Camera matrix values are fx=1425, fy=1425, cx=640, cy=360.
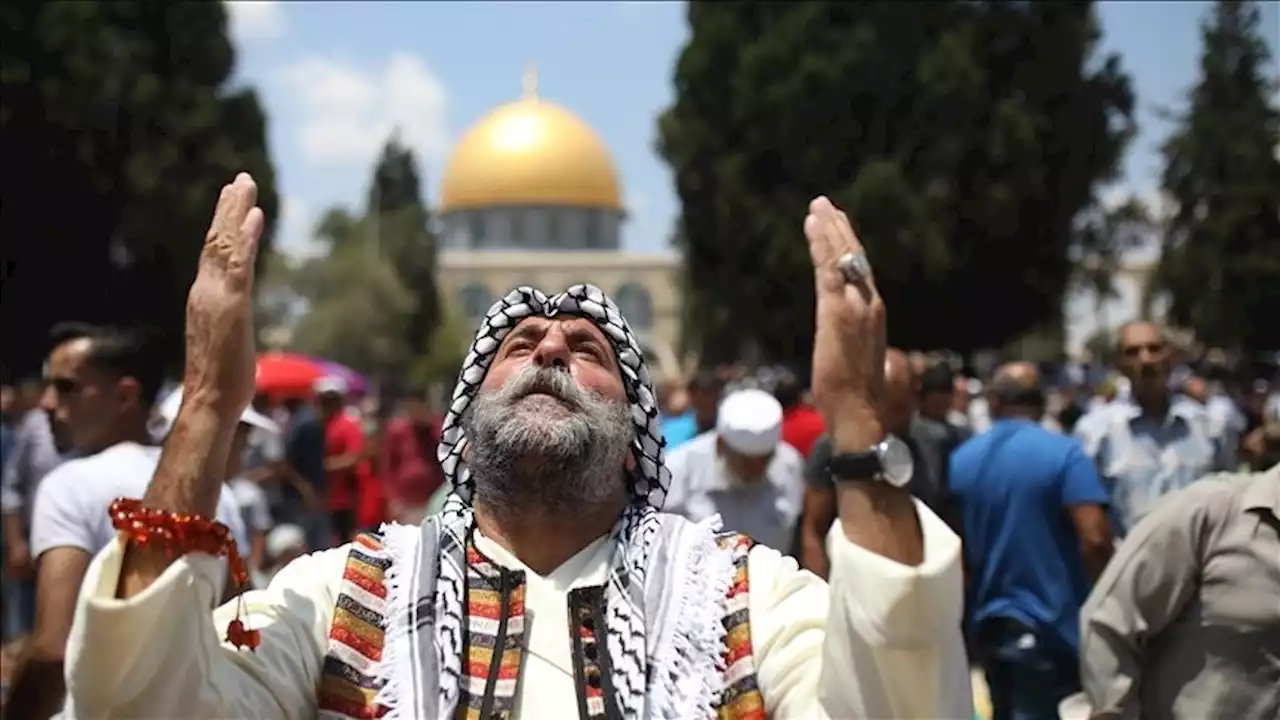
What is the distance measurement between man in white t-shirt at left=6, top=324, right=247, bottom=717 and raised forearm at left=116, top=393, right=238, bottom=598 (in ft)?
5.38

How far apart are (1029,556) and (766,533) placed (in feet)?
4.22

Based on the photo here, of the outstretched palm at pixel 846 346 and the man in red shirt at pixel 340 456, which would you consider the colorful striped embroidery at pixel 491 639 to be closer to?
the outstretched palm at pixel 846 346

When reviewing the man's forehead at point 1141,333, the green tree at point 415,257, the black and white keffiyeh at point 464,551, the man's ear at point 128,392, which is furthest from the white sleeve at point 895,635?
the green tree at point 415,257

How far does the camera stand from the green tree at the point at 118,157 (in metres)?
16.5

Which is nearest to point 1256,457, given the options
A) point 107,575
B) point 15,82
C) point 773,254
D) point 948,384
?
point 948,384

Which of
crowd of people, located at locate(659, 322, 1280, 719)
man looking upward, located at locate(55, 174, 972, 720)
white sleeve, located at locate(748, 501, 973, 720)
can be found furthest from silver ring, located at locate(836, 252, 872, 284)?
crowd of people, located at locate(659, 322, 1280, 719)

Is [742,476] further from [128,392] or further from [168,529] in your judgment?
[168,529]

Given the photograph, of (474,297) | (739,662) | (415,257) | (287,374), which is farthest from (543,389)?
(474,297)

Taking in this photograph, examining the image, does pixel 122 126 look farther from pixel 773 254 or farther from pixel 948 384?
pixel 948 384

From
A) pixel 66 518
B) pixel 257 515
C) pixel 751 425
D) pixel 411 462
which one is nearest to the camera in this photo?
pixel 66 518

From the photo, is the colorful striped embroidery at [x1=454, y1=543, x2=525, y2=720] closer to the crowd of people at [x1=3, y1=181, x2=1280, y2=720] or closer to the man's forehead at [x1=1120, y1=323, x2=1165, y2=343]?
the crowd of people at [x1=3, y1=181, x2=1280, y2=720]

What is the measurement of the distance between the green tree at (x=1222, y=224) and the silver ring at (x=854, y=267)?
23428mm

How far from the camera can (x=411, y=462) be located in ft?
30.8

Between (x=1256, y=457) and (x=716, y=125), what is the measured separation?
23.8m
